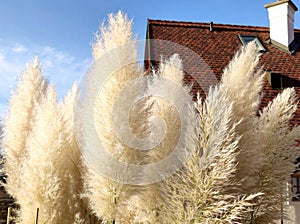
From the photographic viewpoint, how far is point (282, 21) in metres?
8.14

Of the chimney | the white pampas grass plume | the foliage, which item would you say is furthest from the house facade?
the foliage

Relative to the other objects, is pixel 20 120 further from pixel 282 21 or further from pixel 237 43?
pixel 282 21

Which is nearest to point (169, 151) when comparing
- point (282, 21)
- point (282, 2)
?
point (282, 21)

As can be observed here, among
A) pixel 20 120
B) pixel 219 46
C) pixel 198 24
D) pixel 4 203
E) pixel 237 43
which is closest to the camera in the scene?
pixel 20 120

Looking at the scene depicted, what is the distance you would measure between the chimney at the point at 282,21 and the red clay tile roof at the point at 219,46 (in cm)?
22

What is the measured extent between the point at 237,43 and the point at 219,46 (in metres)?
0.43

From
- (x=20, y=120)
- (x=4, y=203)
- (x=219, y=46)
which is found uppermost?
(x=219, y=46)

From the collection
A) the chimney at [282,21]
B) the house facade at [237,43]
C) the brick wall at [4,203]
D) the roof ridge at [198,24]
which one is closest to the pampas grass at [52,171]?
the brick wall at [4,203]

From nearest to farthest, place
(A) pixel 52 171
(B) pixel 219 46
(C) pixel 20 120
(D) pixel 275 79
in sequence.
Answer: (A) pixel 52 171, (C) pixel 20 120, (D) pixel 275 79, (B) pixel 219 46

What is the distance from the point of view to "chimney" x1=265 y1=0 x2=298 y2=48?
26.4 ft

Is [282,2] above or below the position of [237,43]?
above

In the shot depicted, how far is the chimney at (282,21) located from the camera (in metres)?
8.05

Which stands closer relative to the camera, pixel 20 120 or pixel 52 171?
pixel 52 171

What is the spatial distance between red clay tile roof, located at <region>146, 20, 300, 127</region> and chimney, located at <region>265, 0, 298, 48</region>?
22 cm
